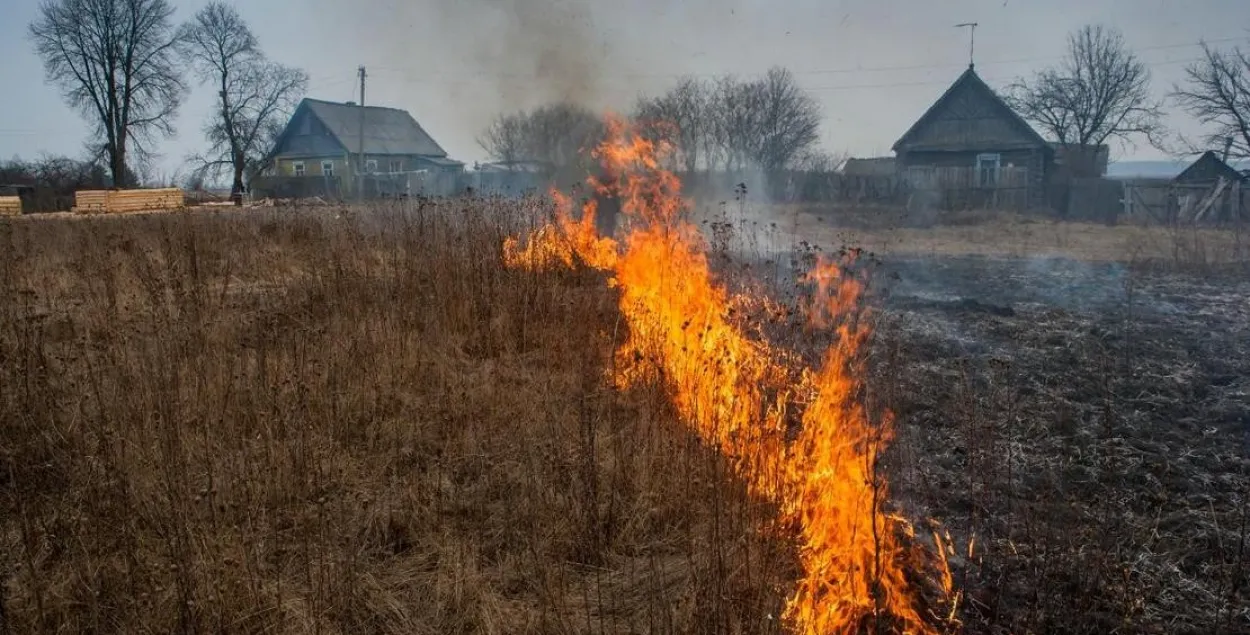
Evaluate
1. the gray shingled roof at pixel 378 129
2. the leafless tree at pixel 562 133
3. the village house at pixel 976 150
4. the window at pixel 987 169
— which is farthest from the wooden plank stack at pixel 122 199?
the window at pixel 987 169

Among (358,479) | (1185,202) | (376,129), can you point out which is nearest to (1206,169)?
(1185,202)

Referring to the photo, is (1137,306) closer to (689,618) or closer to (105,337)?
(689,618)

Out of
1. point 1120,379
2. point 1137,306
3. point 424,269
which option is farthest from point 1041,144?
point 424,269

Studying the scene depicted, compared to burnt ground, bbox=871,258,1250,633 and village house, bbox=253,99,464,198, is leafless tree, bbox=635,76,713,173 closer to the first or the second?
burnt ground, bbox=871,258,1250,633

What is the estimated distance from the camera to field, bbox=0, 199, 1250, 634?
338cm

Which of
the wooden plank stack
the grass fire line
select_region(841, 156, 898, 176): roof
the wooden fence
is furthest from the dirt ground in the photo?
select_region(841, 156, 898, 176): roof

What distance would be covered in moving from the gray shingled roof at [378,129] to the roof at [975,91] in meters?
32.7

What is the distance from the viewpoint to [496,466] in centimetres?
470

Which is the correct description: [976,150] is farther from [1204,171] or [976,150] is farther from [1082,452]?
[1082,452]

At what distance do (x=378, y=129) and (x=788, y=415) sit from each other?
4869cm

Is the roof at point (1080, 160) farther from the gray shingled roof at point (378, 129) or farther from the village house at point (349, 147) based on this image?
the gray shingled roof at point (378, 129)

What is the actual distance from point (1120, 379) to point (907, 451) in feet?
10.3

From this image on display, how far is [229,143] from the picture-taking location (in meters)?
38.9

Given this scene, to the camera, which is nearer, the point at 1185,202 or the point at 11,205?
the point at 11,205
